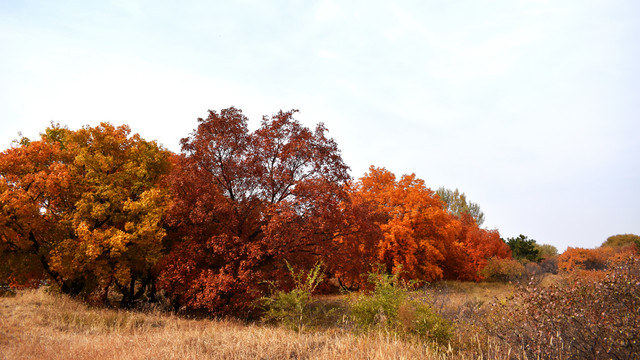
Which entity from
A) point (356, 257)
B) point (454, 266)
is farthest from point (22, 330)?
point (454, 266)

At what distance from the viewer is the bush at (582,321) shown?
21.2 ft

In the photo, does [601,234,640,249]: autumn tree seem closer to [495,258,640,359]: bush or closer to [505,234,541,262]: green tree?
[505,234,541,262]: green tree

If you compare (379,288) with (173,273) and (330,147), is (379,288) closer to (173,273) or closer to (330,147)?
(330,147)

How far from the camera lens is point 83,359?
7.83 metres

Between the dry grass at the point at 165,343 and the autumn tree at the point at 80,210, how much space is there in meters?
3.15

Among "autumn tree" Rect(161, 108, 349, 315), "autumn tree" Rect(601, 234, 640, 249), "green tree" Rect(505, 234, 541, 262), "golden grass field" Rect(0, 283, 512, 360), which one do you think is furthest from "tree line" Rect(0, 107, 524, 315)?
"autumn tree" Rect(601, 234, 640, 249)

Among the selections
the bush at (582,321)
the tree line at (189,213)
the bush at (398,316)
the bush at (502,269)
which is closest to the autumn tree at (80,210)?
the tree line at (189,213)

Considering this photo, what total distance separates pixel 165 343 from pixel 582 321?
9.38 metres

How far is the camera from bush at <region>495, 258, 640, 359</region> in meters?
6.47

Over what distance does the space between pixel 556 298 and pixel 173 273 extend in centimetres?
1404

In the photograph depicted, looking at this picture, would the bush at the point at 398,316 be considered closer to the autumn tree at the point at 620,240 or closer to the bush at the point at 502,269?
the bush at the point at 502,269

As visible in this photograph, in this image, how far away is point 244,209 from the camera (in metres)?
16.1

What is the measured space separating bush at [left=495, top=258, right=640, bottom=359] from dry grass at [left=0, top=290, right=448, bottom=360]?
181 cm

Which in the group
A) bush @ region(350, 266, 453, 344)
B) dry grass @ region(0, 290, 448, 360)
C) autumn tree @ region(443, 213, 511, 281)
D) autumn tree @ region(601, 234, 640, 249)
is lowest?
dry grass @ region(0, 290, 448, 360)
